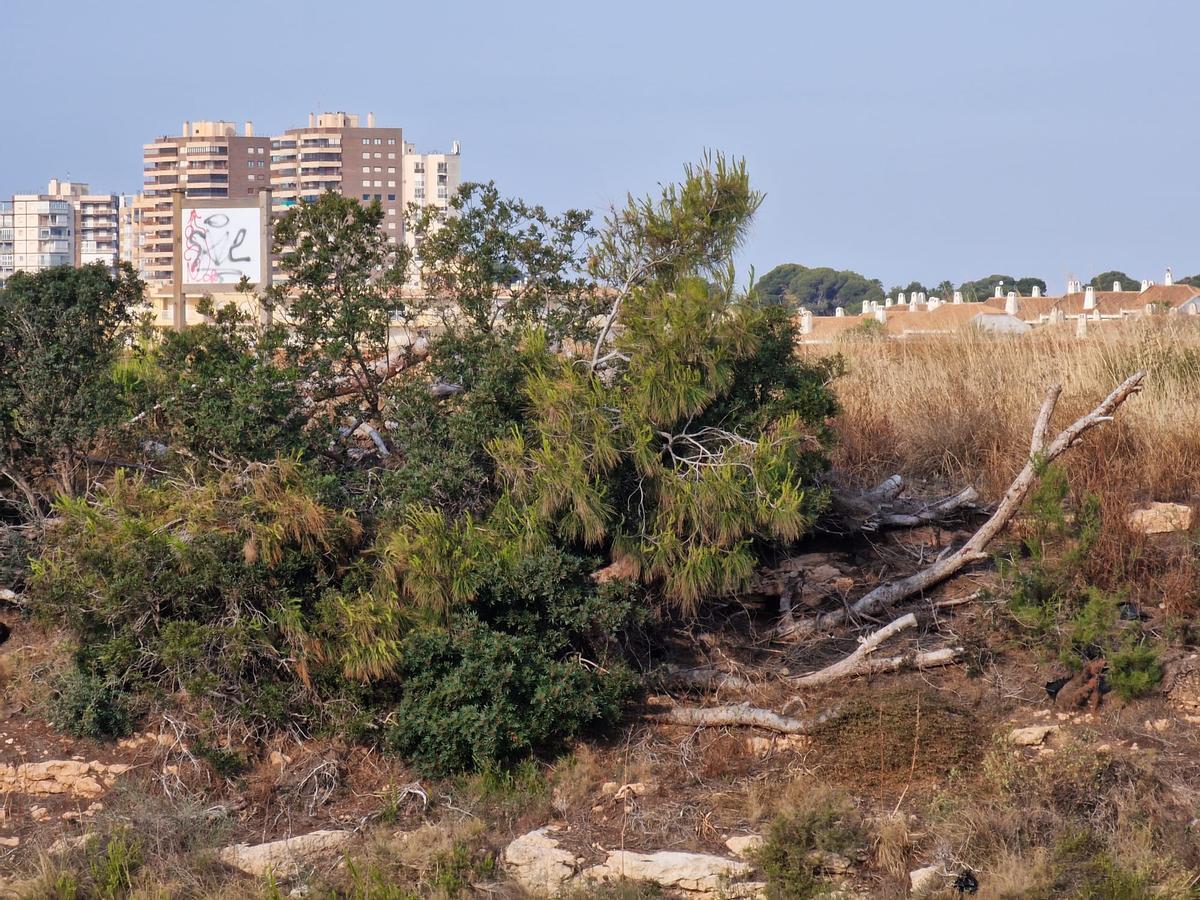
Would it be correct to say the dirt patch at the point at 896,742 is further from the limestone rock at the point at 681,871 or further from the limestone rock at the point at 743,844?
the limestone rock at the point at 681,871

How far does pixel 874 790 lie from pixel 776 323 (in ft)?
9.56

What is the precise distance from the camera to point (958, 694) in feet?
24.9

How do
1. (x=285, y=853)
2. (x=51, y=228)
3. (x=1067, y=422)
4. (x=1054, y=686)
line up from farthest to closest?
(x=51, y=228), (x=1067, y=422), (x=1054, y=686), (x=285, y=853)

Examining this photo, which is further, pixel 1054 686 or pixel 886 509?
pixel 886 509

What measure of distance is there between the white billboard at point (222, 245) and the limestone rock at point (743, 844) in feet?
35.9

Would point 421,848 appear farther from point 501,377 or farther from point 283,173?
point 283,173

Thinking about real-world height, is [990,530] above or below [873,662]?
above

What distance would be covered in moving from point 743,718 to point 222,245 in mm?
10622

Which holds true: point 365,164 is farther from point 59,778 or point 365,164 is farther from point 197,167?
point 59,778

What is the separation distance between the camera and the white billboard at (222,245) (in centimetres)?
Answer: 1562

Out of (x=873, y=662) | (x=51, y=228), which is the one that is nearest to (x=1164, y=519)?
(x=873, y=662)

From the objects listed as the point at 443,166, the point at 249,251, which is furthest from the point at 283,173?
the point at 249,251

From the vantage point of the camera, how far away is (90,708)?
7105 millimetres

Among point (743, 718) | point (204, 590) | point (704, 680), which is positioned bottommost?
point (743, 718)
